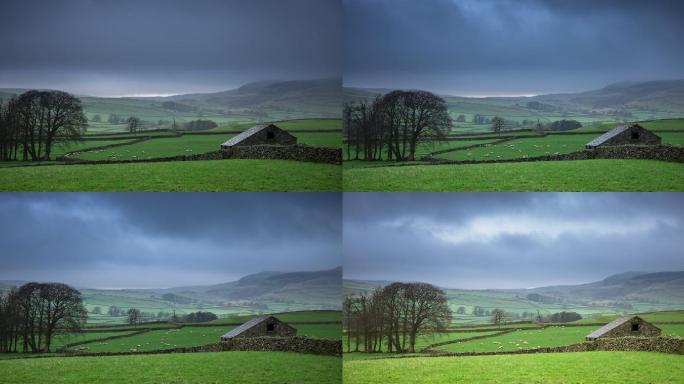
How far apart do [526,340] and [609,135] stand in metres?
3.14

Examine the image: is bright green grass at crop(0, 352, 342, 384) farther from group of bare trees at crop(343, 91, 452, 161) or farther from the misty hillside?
group of bare trees at crop(343, 91, 452, 161)

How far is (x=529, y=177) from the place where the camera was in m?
13.3

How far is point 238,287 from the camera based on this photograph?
13469 millimetres

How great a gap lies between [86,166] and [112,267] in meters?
1.44

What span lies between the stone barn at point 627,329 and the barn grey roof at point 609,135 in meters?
2.51

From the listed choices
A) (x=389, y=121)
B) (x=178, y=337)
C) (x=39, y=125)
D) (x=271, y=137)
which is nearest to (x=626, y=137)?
(x=389, y=121)

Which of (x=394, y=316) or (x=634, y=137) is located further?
(x=394, y=316)

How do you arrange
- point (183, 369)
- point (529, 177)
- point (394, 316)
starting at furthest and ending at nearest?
point (394, 316), point (529, 177), point (183, 369)

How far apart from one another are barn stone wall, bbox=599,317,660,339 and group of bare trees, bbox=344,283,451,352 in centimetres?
232

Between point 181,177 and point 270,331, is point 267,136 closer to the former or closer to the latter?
point 181,177

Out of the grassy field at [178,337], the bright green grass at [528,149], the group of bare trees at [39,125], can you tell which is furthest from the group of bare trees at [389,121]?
the group of bare trees at [39,125]

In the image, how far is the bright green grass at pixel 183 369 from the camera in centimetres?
1274

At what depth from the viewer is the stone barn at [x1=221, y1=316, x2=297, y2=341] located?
13.4 metres

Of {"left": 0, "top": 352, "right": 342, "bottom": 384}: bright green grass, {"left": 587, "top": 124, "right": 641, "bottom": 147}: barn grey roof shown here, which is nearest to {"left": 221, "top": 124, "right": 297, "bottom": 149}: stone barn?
{"left": 0, "top": 352, "right": 342, "bottom": 384}: bright green grass
